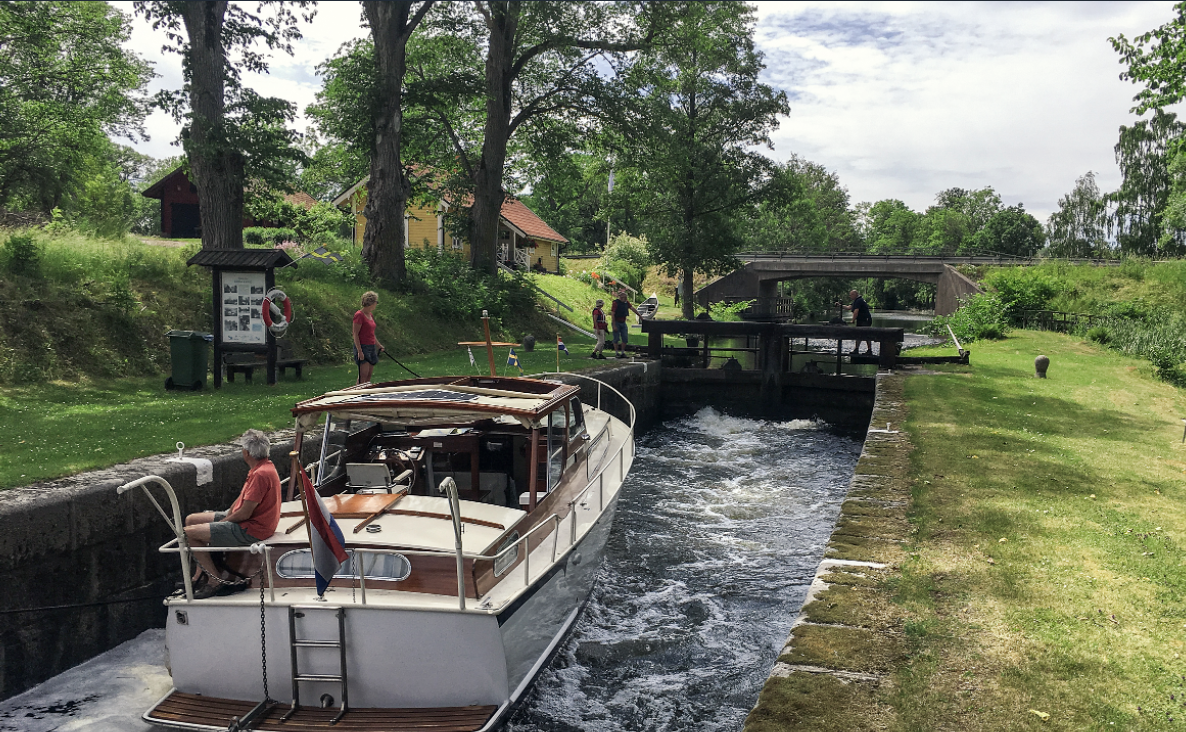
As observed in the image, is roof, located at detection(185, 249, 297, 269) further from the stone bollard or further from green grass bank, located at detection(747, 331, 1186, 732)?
the stone bollard

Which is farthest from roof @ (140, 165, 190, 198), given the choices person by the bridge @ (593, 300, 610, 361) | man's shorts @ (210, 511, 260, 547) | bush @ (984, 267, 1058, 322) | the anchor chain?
the anchor chain

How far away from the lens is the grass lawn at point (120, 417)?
7824 millimetres

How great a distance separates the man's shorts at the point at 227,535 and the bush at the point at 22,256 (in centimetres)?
1044

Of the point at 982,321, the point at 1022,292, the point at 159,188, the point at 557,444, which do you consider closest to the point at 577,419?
the point at 557,444

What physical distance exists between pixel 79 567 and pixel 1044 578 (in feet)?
25.1

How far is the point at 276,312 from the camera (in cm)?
1314

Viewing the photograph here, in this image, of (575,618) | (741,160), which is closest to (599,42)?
(741,160)

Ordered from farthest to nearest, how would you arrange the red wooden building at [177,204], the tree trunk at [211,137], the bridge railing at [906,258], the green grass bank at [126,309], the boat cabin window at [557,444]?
1. the bridge railing at [906,258]
2. the red wooden building at [177,204]
3. the tree trunk at [211,137]
4. the green grass bank at [126,309]
5. the boat cabin window at [557,444]

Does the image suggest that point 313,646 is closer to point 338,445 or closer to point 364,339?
point 338,445

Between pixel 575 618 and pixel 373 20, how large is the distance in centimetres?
1873

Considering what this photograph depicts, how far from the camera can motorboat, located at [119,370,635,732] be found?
4.95m

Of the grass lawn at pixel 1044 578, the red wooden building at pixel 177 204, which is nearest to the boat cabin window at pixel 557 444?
the grass lawn at pixel 1044 578

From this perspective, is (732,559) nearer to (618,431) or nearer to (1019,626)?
(618,431)

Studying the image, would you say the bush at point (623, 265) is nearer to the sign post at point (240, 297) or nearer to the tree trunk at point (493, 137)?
the tree trunk at point (493, 137)
